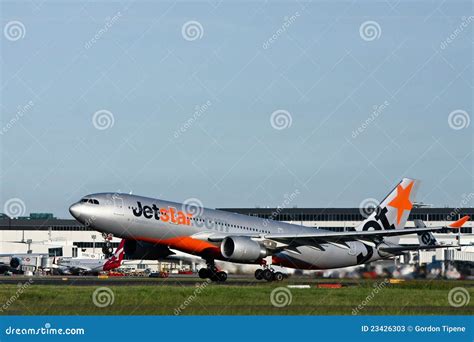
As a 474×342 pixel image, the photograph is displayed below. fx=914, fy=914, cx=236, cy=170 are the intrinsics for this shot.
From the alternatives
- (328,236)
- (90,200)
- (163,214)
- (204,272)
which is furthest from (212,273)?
(90,200)

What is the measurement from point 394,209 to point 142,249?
20.9m

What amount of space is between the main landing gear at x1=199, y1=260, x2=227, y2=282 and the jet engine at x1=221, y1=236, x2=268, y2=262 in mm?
1784

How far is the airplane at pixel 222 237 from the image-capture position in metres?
55.0

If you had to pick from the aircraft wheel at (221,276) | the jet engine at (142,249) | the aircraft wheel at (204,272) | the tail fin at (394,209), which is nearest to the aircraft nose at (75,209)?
the jet engine at (142,249)

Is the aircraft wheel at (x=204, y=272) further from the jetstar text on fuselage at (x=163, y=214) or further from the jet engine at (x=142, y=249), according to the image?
the jetstar text on fuselage at (x=163, y=214)

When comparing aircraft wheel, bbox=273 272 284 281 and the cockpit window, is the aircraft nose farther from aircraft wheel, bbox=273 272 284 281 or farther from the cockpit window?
aircraft wheel, bbox=273 272 284 281

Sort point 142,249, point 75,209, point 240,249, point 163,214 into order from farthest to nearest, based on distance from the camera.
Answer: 1. point 142,249
2. point 240,249
3. point 163,214
4. point 75,209

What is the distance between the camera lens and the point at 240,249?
56.3 meters

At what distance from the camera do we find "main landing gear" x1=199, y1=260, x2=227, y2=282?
190 ft

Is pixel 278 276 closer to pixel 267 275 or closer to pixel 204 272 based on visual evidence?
pixel 267 275

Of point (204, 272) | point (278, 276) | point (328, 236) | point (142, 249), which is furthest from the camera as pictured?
point (204, 272)

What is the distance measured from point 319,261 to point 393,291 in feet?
62.0

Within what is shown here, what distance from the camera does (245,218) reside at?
202 feet

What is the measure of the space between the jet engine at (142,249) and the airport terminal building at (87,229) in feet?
249
